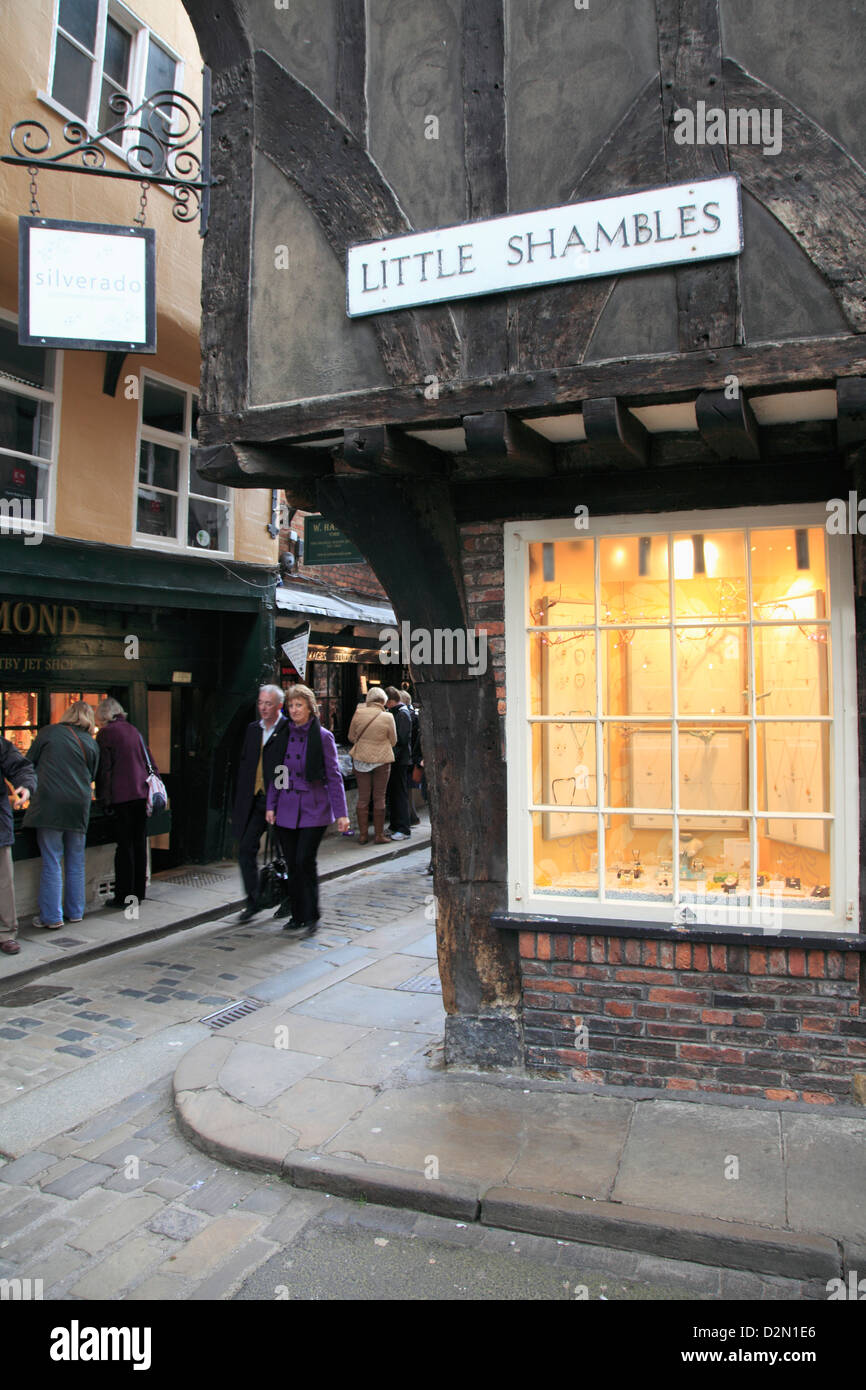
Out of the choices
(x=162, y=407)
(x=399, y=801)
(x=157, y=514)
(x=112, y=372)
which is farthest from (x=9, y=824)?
(x=399, y=801)

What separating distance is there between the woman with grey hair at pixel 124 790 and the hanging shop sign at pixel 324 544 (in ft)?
10.6

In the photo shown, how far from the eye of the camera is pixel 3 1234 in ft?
11.5

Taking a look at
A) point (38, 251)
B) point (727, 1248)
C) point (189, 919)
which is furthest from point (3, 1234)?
point (38, 251)

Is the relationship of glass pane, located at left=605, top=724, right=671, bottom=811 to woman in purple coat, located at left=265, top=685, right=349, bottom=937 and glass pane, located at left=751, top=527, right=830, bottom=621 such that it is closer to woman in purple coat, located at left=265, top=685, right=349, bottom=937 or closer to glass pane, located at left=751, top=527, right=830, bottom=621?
glass pane, located at left=751, top=527, right=830, bottom=621

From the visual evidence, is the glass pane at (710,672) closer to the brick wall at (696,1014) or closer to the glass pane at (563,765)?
the glass pane at (563,765)

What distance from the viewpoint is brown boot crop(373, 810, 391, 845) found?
1202 centimetres

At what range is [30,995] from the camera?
6.27 m

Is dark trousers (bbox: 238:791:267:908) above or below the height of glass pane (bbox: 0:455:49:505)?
below

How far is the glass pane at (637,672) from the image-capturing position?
4.62 m

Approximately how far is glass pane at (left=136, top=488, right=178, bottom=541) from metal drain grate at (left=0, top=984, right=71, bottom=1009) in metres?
4.42

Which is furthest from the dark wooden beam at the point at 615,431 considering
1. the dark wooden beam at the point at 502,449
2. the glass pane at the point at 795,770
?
the glass pane at the point at 795,770

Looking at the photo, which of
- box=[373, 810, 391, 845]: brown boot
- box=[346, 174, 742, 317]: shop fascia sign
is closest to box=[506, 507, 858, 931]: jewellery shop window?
box=[346, 174, 742, 317]: shop fascia sign

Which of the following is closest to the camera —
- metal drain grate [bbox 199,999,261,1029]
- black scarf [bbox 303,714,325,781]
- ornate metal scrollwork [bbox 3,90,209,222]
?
ornate metal scrollwork [bbox 3,90,209,222]

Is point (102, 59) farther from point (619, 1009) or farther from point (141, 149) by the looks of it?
point (619, 1009)
